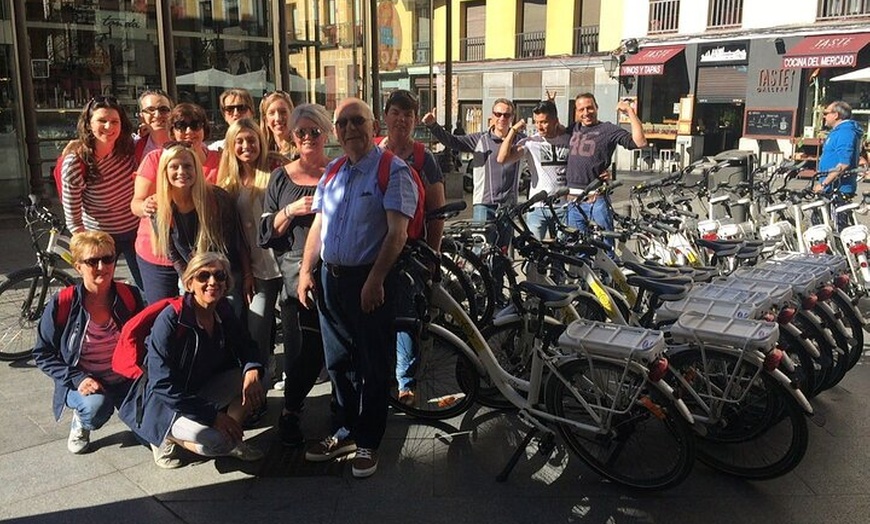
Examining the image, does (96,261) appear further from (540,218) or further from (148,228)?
(540,218)

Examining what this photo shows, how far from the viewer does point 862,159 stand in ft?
26.3

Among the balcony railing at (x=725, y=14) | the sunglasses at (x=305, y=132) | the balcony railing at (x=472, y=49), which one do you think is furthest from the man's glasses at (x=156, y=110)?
the balcony railing at (x=472, y=49)

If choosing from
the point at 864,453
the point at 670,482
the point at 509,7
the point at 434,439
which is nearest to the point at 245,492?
the point at 434,439

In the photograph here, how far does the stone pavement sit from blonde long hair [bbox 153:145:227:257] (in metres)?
0.96

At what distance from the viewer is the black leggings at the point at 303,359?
343 cm

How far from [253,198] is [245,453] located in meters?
1.28

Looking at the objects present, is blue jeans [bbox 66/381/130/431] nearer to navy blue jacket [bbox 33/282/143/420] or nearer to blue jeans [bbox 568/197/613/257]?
navy blue jacket [bbox 33/282/143/420]

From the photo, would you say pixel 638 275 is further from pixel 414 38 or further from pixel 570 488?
pixel 414 38

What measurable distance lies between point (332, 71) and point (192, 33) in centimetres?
229

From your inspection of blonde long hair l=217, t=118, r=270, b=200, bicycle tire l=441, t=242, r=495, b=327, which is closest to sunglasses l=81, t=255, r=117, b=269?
blonde long hair l=217, t=118, r=270, b=200

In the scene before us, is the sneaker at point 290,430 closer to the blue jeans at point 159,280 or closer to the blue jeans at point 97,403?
the blue jeans at point 97,403

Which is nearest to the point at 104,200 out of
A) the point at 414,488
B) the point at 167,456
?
the point at 167,456

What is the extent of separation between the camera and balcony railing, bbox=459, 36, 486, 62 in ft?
93.4

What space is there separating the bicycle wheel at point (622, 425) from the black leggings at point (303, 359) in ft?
3.62
